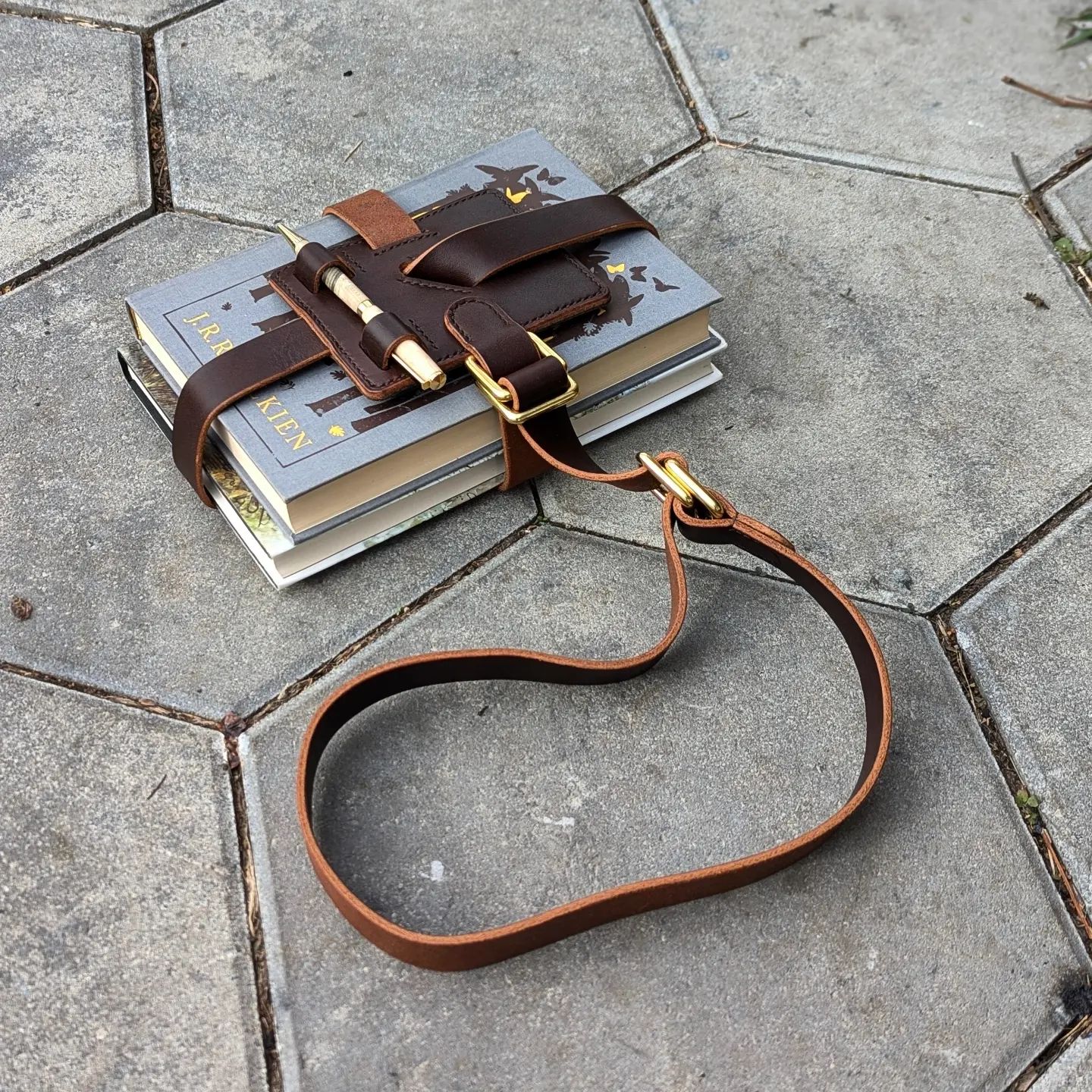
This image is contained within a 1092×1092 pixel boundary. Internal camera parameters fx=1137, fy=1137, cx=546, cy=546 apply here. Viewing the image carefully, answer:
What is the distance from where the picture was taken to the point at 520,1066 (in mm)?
928

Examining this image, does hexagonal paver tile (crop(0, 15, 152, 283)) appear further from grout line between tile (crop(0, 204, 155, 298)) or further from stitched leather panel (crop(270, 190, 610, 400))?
stitched leather panel (crop(270, 190, 610, 400))

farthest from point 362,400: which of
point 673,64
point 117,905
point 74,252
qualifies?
point 673,64

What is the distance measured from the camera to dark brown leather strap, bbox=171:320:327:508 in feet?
3.79

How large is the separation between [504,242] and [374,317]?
177 mm

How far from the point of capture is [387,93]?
70.7 inches

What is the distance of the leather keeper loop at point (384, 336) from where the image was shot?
1.14 meters

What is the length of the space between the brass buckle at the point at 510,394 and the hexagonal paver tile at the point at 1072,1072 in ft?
2.44

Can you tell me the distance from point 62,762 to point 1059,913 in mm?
928

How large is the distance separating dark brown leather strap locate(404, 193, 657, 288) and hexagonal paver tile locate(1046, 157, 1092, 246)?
746mm

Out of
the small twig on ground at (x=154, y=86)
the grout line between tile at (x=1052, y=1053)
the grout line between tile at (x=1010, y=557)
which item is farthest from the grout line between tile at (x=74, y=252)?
the grout line between tile at (x=1052, y=1053)

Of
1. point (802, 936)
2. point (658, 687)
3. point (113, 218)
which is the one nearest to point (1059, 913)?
point (802, 936)

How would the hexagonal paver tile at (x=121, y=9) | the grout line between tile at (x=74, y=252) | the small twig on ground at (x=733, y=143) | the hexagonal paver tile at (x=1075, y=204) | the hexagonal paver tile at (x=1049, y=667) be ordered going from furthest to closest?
the hexagonal paver tile at (x=121, y=9), the small twig on ground at (x=733, y=143), the hexagonal paver tile at (x=1075, y=204), the grout line between tile at (x=74, y=252), the hexagonal paver tile at (x=1049, y=667)

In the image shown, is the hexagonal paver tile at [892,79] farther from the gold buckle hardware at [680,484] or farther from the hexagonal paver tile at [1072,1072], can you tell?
the hexagonal paver tile at [1072,1072]

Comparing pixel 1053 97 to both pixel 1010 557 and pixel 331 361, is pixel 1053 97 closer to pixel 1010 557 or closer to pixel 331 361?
pixel 1010 557
